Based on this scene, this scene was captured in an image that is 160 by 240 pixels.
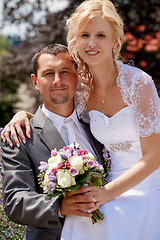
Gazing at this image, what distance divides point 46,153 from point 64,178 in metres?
0.66

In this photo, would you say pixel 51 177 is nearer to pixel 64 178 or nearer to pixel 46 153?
pixel 64 178

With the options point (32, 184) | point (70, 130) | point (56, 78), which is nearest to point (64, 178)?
point (32, 184)

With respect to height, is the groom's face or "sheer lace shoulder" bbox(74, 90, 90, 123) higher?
the groom's face

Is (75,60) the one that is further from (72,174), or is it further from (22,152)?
(72,174)

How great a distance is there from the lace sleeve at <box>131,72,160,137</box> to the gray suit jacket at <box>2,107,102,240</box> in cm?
55

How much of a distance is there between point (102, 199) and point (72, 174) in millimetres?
399

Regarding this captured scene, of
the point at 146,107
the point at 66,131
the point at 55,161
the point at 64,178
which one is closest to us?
the point at 64,178

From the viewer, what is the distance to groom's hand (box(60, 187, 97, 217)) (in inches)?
106

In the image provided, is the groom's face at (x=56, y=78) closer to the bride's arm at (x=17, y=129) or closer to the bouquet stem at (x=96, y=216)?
the bride's arm at (x=17, y=129)

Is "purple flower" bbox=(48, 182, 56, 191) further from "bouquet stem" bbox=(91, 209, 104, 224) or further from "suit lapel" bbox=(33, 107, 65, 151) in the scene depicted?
"suit lapel" bbox=(33, 107, 65, 151)

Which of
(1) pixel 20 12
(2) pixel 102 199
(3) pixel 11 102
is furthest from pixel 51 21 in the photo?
(2) pixel 102 199

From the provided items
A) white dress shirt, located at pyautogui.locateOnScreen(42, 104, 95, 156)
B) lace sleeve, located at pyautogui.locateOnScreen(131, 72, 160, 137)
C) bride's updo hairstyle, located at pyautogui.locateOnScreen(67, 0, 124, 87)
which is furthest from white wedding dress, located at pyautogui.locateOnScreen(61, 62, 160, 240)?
bride's updo hairstyle, located at pyautogui.locateOnScreen(67, 0, 124, 87)

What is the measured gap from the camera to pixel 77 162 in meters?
2.60

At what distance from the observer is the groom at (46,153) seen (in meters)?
2.85
